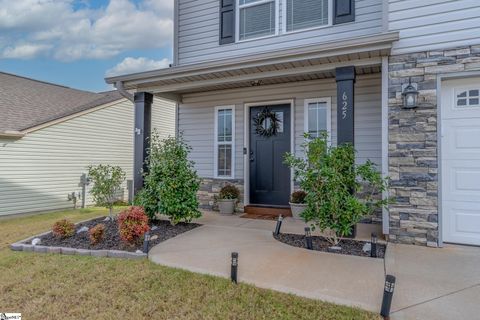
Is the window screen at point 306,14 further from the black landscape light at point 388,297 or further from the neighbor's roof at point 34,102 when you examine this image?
the neighbor's roof at point 34,102

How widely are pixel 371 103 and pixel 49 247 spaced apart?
5683 mm

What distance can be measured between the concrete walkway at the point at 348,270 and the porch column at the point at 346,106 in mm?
1570

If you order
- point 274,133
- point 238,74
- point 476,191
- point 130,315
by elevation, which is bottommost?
point 130,315

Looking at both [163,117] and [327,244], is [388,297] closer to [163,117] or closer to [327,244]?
[327,244]

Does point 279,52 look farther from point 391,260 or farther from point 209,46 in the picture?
point 391,260

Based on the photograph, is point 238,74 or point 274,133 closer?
point 238,74

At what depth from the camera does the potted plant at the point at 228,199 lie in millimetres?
6523

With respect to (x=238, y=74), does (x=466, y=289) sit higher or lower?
lower

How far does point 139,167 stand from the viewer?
20.0 ft

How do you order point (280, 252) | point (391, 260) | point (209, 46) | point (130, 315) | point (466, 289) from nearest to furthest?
1. point (130, 315)
2. point (466, 289)
3. point (391, 260)
4. point (280, 252)
5. point (209, 46)

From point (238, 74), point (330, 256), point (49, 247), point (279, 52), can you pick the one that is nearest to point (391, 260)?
point (330, 256)

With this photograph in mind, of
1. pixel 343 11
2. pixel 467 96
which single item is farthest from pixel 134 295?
pixel 343 11

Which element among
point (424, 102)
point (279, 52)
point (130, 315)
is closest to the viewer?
point (130, 315)

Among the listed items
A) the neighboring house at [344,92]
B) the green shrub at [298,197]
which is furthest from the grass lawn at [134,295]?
the green shrub at [298,197]
